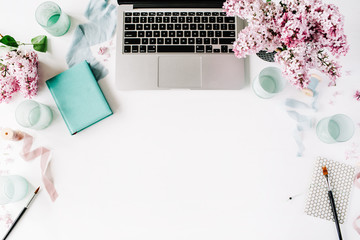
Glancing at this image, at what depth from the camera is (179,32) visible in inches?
33.3

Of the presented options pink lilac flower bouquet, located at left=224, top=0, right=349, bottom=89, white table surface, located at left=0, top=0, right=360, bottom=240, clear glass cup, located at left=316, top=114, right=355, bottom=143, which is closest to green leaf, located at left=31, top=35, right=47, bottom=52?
white table surface, located at left=0, top=0, right=360, bottom=240

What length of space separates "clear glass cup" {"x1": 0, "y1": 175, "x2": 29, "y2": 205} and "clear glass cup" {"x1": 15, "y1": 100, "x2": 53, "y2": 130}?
17 centimetres

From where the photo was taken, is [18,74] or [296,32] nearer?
[296,32]

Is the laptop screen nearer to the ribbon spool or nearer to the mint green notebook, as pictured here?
the mint green notebook

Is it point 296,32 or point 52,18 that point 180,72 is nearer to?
point 296,32

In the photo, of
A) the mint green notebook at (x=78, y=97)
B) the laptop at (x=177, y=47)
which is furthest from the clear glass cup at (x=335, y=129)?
the mint green notebook at (x=78, y=97)

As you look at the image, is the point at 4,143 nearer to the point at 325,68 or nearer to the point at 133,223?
the point at 133,223

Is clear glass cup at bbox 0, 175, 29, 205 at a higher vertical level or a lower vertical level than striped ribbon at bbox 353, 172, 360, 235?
higher

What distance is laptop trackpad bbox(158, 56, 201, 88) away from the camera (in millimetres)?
841

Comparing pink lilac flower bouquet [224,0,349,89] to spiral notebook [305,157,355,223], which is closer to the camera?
pink lilac flower bouquet [224,0,349,89]

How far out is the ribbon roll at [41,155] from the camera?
83 centimetres

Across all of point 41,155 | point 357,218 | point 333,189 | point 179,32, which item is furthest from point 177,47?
point 357,218

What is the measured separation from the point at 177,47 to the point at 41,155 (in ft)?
1.81

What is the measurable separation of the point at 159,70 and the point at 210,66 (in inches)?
6.4
